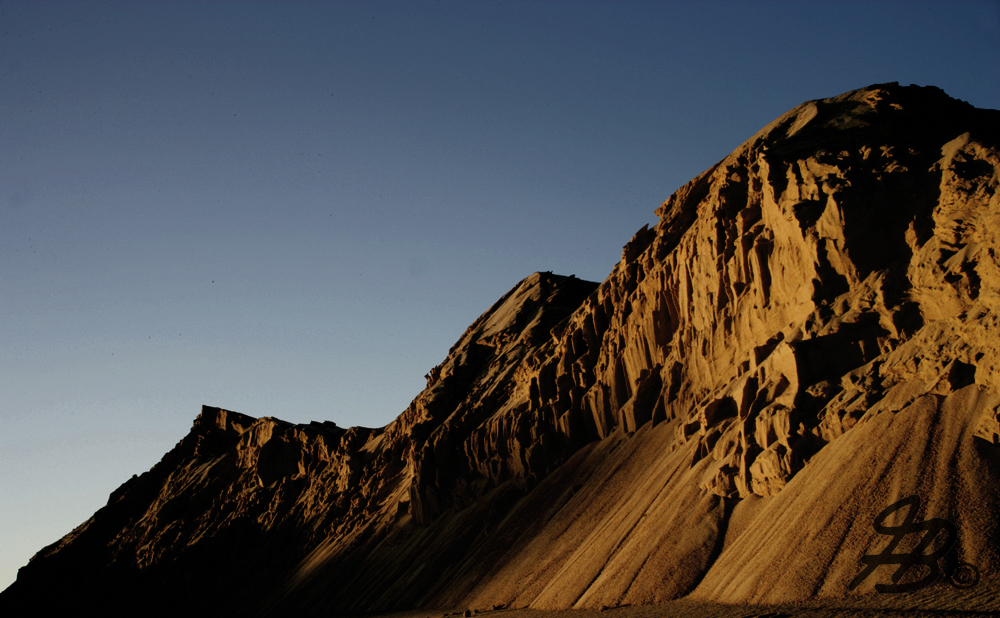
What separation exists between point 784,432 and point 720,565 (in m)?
5.83

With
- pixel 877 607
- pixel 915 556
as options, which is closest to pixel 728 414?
pixel 915 556

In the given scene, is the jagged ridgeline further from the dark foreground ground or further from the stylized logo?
the dark foreground ground

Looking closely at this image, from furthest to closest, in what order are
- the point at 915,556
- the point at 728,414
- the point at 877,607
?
the point at 728,414 < the point at 915,556 < the point at 877,607

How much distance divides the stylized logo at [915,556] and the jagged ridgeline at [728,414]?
1.21ft

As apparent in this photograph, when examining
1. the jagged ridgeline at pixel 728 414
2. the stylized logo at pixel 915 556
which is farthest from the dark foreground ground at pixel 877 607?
the jagged ridgeline at pixel 728 414

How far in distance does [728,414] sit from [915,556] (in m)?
15.1

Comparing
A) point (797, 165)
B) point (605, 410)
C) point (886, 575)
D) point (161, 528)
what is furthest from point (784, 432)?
point (161, 528)

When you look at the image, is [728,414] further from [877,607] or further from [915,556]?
[877,607]

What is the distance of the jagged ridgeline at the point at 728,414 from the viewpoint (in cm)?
3042

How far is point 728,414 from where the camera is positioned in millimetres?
40844

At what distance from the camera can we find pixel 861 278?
3766cm

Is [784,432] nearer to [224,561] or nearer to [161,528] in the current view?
[224,561]

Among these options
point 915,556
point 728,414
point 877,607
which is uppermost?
point 728,414

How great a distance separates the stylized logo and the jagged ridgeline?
0.37 meters
